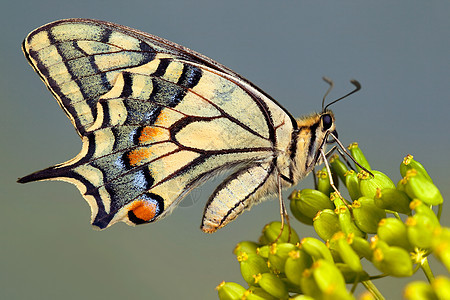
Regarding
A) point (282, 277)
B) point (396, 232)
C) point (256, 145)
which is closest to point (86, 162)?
point (256, 145)

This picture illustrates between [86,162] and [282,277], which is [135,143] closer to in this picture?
[86,162]

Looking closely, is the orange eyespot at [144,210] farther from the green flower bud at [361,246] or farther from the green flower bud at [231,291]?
the green flower bud at [361,246]

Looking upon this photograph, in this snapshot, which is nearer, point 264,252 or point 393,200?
point 393,200

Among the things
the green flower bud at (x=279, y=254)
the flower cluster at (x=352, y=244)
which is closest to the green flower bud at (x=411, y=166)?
the flower cluster at (x=352, y=244)

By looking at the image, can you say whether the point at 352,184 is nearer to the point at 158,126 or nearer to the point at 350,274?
the point at 350,274

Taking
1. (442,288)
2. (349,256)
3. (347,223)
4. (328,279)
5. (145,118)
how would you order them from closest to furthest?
1. (442,288)
2. (328,279)
3. (349,256)
4. (347,223)
5. (145,118)

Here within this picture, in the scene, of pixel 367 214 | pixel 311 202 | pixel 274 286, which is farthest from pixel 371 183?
pixel 274 286

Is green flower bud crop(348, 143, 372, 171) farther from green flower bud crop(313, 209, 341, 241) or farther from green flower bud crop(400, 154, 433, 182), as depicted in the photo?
green flower bud crop(313, 209, 341, 241)

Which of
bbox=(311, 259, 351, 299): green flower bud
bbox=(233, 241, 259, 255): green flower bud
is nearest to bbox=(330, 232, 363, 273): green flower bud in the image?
bbox=(311, 259, 351, 299): green flower bud
